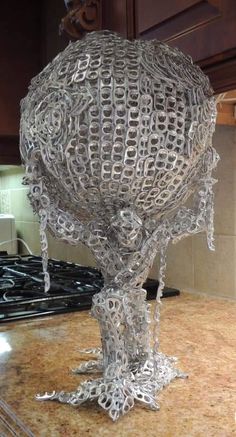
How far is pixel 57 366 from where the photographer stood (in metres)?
0.65

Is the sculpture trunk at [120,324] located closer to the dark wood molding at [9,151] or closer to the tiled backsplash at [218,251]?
the tiled backsplash at [218,251]

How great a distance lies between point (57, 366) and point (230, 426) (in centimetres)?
27

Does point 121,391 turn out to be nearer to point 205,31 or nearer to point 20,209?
point 205,31

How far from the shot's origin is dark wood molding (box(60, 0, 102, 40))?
74cm

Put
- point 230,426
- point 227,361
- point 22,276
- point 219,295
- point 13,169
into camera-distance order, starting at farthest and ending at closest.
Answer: point 13,169 < point 22,276 < point 219,295 < point 227,361 < point 230,426

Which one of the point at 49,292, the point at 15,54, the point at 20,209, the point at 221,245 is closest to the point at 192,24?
the point at 221,245

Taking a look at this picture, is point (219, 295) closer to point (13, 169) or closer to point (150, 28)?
point (150, 28)

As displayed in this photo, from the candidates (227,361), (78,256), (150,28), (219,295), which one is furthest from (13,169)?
(227,361)

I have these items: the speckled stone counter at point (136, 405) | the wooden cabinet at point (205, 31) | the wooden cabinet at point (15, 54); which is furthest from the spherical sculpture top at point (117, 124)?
the wooden cabinet at point (15, 54)

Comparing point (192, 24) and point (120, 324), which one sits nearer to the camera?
point (120, 324)

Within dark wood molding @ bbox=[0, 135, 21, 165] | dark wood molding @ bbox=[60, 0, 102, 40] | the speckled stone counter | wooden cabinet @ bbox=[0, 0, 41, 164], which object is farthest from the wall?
dark wood molding @ bbox=[60, 0, 102, 40]

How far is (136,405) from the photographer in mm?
512

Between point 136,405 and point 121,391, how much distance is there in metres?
0.03

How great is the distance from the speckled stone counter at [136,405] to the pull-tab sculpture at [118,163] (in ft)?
0.08
